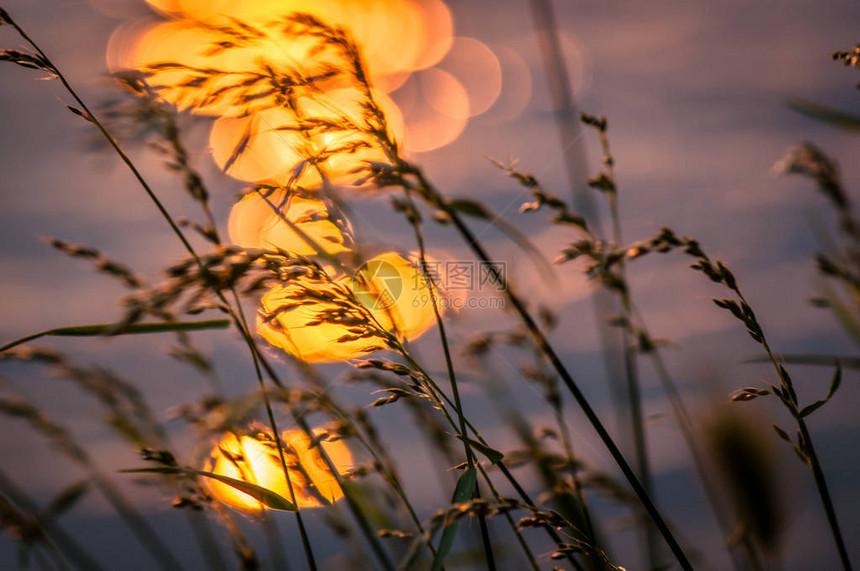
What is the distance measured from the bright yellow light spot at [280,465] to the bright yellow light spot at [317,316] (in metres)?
0.18

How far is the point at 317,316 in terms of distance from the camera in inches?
37.0

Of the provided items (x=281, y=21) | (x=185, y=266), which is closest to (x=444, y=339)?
(x=185, y=266)

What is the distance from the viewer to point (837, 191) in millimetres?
1732

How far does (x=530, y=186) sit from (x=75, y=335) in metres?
0.80

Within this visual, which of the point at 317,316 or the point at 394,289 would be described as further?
the point at 394,289

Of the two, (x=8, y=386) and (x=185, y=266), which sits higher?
(x=8, y=386)

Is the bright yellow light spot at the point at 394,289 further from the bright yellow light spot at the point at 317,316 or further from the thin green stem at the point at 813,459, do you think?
the thin green stem at the point at 813,459

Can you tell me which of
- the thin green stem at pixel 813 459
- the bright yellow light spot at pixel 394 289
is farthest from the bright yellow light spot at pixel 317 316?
the thin green stem at pixel 813 459

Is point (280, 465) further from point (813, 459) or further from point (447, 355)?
point (813, 459)

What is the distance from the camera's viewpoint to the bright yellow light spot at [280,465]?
3.20ft

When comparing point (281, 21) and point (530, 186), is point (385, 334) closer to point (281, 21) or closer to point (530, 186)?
point (530, 186)

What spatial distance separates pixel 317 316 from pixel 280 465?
0.26m

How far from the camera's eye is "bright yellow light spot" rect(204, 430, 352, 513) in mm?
974

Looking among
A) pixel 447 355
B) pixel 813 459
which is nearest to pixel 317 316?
pixel 447 355
